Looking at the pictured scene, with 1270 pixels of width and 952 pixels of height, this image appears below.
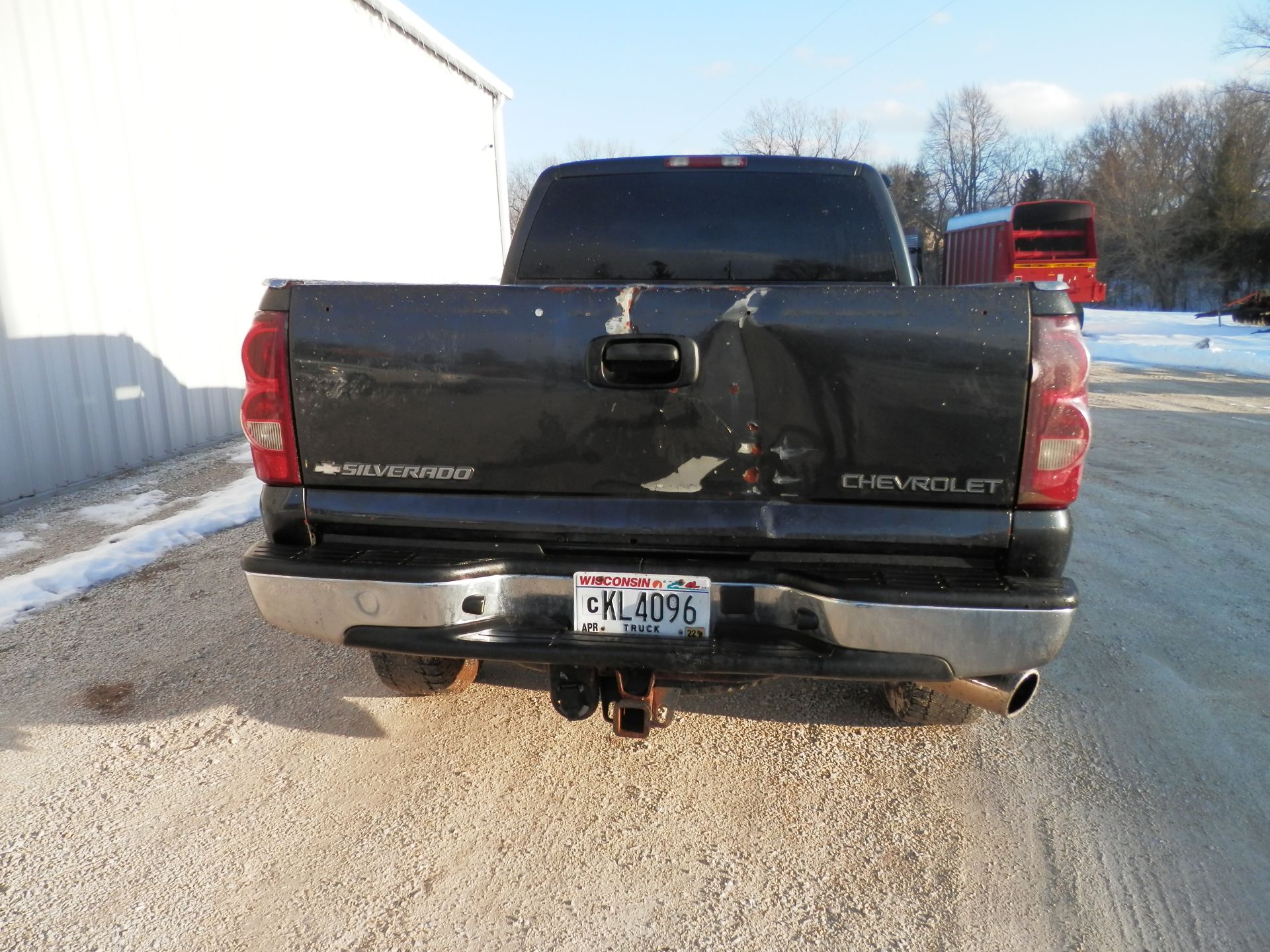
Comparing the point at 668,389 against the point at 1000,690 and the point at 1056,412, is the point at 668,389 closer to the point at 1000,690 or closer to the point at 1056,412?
the point at 1056,412

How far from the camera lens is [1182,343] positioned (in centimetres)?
2019

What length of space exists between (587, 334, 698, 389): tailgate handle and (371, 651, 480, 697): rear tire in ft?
4.18

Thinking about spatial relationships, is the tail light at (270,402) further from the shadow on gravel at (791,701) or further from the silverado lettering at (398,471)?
the shadow on gravel at (791,701)

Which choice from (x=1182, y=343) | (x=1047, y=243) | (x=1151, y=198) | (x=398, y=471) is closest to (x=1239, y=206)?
(x=1151, y=198)

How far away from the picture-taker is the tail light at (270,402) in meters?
2.35

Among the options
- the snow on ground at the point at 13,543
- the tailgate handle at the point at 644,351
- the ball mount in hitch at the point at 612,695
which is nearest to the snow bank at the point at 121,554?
the snow on ground at the point at 13,543

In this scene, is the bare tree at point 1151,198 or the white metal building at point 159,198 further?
the bare tree at point 1151,198

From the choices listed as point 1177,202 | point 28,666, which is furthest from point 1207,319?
point 28,666

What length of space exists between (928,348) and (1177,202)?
47976 mm

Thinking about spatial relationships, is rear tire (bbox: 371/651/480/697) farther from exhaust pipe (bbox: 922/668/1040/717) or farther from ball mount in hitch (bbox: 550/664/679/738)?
exhaust pipe (bbox: 922/668/1040/717)

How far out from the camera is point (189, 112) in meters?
8.12

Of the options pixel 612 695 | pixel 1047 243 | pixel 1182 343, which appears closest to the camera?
pixel 612 695

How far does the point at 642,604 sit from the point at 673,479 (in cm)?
36

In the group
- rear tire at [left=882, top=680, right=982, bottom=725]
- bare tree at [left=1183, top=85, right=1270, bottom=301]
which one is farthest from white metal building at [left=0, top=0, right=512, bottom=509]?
bare tree at [left=1183, top=85, right=1270, bottom=301]
